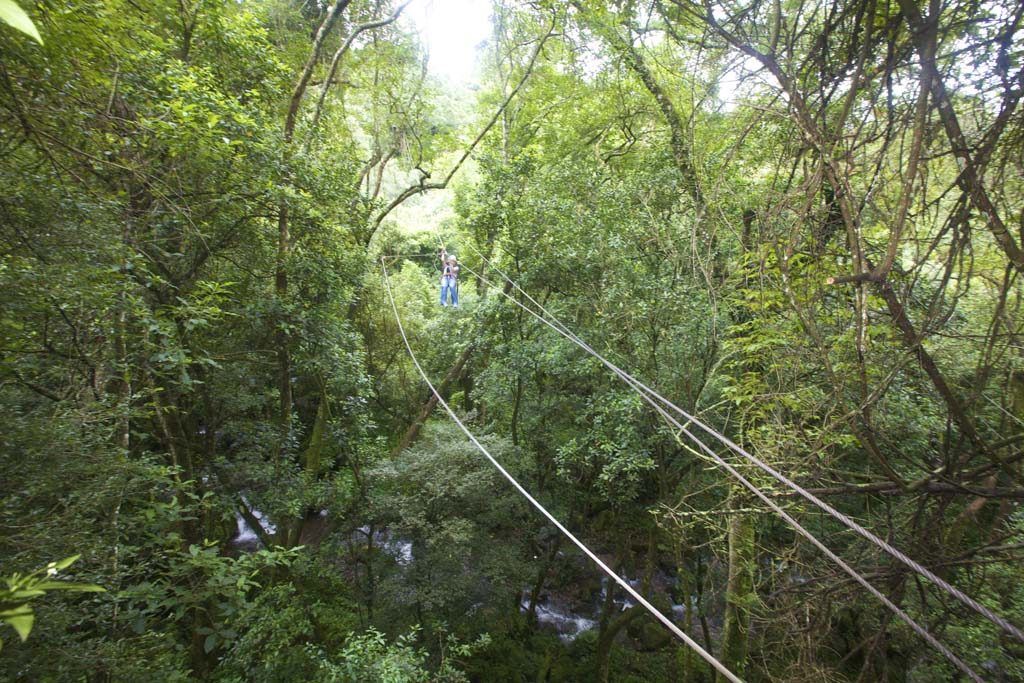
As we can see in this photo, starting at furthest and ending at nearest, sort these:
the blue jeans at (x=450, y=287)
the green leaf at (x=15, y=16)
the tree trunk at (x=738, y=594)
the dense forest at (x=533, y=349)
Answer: the blue jeans at (x=450, y=287) < the tree trunk at (x=738, y=594) < the dense forest at (x=533, y=349) < the green leaf at (x=15, y=16)

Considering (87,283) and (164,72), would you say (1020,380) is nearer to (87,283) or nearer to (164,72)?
(87,283)

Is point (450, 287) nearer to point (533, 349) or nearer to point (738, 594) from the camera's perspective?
point (533, 349)

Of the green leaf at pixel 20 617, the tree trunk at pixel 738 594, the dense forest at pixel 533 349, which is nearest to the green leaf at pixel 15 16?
the dense forest at pixel 533 349

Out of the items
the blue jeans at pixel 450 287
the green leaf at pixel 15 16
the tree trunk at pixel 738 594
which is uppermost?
the blue jeans at pixel 450 287

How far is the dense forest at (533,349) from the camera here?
1.98m

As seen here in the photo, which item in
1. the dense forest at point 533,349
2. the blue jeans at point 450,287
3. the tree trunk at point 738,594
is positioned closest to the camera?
the dense forest at point 533,349

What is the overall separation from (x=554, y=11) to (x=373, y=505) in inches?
282

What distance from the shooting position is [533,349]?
6441 mm

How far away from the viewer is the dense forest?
198cm

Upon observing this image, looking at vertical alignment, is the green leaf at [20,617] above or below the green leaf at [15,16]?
below

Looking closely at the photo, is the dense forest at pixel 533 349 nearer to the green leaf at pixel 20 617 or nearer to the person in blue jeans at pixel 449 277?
the green leaf at pixel 20 617

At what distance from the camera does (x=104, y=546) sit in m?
2.80

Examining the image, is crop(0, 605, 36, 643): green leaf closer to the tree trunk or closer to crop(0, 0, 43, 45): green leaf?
crop(0, 0, 43, 45): green leaf

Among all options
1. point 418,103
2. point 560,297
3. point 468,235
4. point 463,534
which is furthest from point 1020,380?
point 418,103
